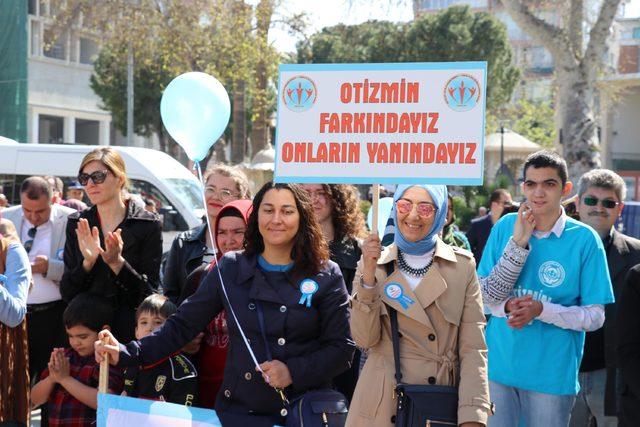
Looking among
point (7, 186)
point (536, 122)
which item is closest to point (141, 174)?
point (7, 186)

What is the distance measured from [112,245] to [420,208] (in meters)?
2.05

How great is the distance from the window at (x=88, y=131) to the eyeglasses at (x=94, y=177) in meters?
43.9

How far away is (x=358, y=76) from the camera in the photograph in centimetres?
404

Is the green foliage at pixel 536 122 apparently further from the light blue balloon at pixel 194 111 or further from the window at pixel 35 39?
the light blue balloon at pixel 194 111

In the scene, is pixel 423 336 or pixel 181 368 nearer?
pixel 423 336

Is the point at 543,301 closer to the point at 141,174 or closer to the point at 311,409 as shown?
the point at 311,409

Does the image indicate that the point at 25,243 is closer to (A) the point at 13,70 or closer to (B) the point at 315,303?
(B) the point at 315,303

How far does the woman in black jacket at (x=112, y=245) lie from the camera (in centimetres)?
525

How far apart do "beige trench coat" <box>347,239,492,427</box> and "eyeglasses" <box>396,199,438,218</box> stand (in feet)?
0.60

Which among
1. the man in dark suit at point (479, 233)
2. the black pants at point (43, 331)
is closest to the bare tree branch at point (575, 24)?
the man in dark suit at point (479, 233)

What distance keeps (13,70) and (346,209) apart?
75.5ft

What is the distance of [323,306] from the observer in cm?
395

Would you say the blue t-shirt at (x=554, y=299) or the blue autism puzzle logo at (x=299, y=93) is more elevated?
the blue autism puzzle logo at (x=299, y=93)

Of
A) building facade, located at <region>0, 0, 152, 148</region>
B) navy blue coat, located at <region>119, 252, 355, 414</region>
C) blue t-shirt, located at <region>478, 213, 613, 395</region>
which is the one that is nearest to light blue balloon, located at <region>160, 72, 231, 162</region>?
navy blue coat, located at <region>119, 252, 355, 414</region>
